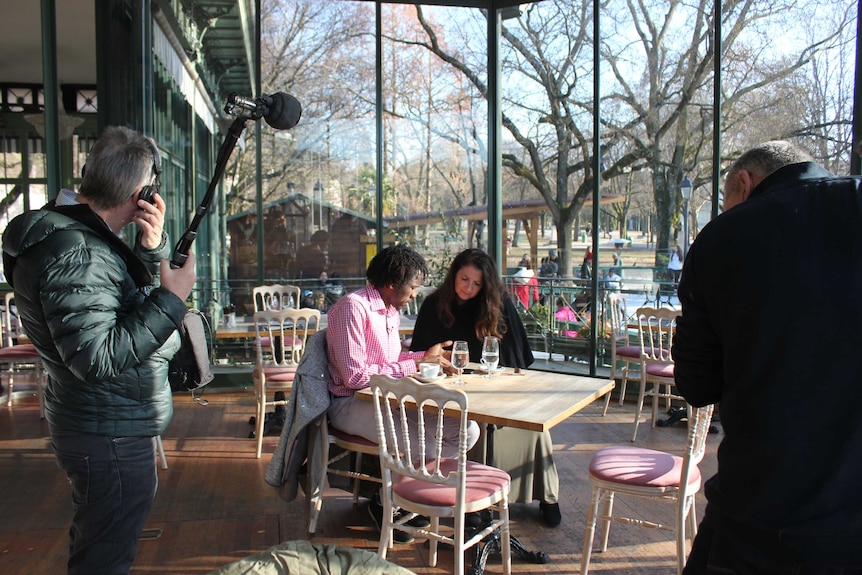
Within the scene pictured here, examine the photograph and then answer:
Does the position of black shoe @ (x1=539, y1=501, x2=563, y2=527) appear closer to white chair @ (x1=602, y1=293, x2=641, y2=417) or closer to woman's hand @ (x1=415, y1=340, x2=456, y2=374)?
woman's hand @ (x1=415, y1=340, x2=456, y2=374)

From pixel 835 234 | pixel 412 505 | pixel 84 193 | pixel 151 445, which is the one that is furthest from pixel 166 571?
pixel 835 234

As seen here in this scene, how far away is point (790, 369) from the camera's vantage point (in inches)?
50.7

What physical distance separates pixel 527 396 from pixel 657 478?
615mm

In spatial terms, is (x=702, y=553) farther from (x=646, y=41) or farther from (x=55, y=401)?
(x=646, y=41)

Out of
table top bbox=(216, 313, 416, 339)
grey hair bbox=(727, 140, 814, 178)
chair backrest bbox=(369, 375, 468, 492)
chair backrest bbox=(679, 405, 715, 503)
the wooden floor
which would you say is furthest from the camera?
table top bbox=(216, 313, 416, 339)

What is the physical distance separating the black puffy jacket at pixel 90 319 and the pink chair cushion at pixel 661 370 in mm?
3982

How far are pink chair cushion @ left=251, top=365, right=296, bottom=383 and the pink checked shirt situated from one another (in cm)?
154

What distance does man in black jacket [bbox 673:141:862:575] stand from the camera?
1.26 meters

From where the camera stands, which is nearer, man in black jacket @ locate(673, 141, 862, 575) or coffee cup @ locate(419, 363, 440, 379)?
man in black jacket @ locate(673, 141, 862, 575)

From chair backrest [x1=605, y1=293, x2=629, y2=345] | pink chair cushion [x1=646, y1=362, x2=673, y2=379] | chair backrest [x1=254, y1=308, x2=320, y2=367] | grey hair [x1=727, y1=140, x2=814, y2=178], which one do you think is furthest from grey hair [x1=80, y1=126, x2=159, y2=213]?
chair backrest [x1=605, y1=293, x2=629, y2=345]

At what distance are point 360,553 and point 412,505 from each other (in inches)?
52.4

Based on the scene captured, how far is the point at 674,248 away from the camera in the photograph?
5.84 m

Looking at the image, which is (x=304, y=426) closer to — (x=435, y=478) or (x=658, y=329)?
(x=435, y=478)

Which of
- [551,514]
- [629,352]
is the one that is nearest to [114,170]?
[551,514]
